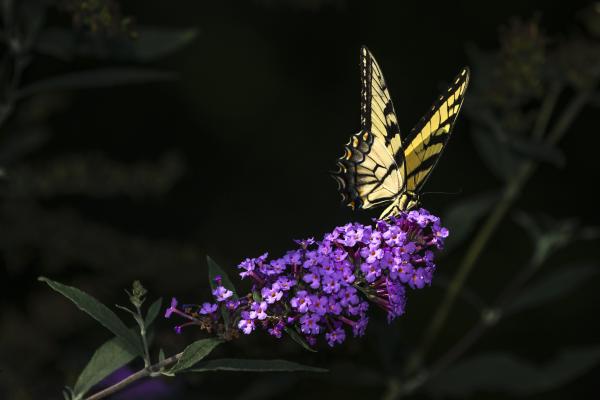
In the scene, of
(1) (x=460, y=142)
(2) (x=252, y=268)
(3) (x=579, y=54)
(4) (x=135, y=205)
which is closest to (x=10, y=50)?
(4) (x=135, y=205)

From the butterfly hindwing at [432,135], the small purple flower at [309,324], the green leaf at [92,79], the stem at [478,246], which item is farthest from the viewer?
the stem at [478,246]

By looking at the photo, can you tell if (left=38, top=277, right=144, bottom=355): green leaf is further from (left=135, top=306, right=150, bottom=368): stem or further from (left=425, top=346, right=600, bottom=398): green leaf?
(left=425, top=346, right=600, bottom=398): green leaf

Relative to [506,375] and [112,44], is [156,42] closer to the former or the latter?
[112,44]

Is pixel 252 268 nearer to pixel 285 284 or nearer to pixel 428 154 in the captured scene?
pixel 285 284

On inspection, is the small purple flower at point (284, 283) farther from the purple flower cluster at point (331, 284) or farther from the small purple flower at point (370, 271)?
the small purple flower at point (370, 271)

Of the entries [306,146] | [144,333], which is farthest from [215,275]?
[306,146]

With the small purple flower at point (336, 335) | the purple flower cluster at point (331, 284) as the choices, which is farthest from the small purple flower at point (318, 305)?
the small purple flower at point (336, 335)

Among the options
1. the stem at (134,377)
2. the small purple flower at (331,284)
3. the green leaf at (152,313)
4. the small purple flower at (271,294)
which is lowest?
the stem at (134,377)
